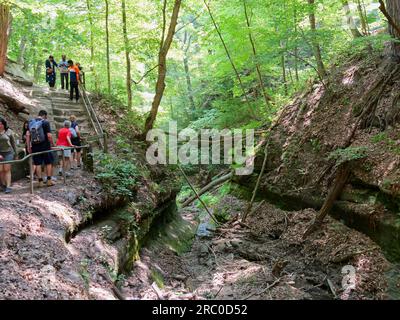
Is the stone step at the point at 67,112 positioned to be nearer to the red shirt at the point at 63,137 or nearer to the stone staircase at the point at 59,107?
the stone staircase at the point at 59,107

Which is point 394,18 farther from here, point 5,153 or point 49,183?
point 5,153

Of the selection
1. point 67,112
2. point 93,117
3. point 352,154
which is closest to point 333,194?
point 352,154

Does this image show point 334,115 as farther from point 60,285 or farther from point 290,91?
point 60,285

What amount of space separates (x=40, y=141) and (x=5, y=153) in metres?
0.88

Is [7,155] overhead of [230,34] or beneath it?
beneath

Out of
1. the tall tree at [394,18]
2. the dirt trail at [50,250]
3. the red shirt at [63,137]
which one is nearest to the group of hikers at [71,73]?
the red shirt at [63,137]

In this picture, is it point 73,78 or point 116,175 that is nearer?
point 116,175

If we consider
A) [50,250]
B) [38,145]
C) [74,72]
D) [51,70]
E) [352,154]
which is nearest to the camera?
[50,250]

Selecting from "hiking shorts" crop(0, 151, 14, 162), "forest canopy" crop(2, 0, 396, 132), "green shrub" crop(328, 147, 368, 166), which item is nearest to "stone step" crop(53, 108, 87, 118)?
"forest canopy" crop(2, 0, 396, 132)

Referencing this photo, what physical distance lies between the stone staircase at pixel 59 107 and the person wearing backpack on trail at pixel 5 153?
177 inches

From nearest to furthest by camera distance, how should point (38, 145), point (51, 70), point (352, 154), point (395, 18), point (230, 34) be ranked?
point (38, 145)
point (352, 154)
point (395, 18)
point (230, 34)
point (51, 70)

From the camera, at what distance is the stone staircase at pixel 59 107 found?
14445mm

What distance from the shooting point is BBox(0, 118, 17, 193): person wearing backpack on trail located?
29.1ft

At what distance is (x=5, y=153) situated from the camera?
29.7 ft
